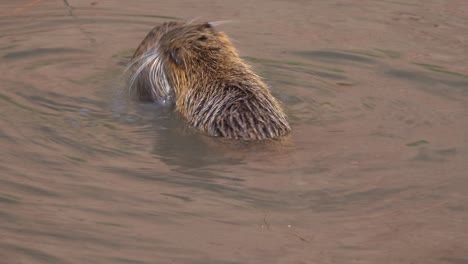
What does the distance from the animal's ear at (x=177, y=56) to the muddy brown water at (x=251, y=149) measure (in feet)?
1.30

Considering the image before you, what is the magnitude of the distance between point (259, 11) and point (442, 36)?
5.67 ft

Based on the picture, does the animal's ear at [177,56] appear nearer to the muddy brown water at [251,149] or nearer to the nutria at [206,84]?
the nutria at [206,84]

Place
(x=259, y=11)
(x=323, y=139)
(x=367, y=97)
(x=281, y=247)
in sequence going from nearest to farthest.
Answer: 1. (x=281, y=247)
2. (x=323, y=139)
3. (x=367, y=97)
4. (x=259, y=11)

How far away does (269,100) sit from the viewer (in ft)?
20.7

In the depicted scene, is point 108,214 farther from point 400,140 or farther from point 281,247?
point 400,140

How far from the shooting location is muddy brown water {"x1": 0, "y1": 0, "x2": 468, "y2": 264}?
4.84 m

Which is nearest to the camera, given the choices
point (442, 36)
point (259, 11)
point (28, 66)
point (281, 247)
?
point (281, 247)

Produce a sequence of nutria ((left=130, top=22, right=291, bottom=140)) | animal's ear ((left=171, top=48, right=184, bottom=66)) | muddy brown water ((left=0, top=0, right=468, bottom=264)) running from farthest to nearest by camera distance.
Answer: animal's ear ((left=171, top=48, right=184, bottom=66))
nutria ((left=130, top=22, right=291, bottom=140))
muddy brown water ((left=0, top=0, right=468, bottom=264))

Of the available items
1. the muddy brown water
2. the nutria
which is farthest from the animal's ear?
the muddy brown water

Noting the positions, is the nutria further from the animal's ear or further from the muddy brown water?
the muddy brown water

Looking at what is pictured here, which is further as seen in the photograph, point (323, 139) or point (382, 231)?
point (323, 139)

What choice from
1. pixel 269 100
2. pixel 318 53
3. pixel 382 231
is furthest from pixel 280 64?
pixel 382 231

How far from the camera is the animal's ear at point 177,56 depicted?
6671 mm

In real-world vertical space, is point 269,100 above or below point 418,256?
above
